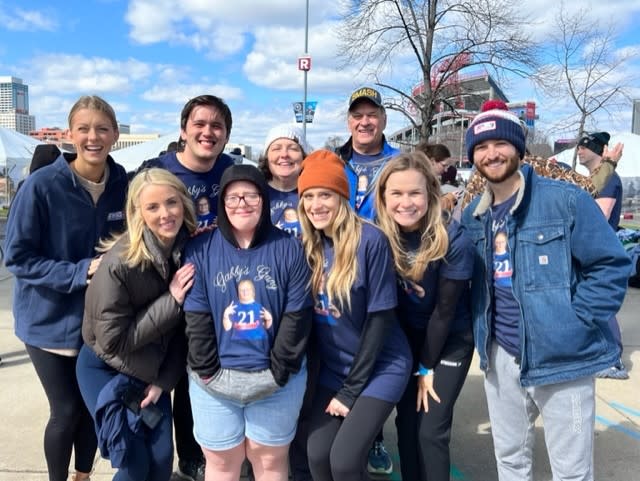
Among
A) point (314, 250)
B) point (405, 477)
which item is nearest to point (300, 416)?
point (405, 477)

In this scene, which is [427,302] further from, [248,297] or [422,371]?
[248,297]

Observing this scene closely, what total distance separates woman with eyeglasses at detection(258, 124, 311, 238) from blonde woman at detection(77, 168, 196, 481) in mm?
655

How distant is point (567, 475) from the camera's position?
2332 mm

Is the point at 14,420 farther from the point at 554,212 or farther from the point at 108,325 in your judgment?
the point at 554,212

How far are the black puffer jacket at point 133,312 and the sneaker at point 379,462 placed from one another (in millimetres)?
1549

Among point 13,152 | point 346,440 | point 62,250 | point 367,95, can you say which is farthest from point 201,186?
point 13,152

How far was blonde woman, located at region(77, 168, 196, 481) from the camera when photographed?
94.3 inches

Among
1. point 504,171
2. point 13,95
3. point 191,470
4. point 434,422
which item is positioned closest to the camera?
point 504,171

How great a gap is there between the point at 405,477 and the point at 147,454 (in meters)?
1.35

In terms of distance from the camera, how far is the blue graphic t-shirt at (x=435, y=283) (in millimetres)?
2482

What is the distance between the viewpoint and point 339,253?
2465mm

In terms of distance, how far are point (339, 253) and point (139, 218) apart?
1.00 metres

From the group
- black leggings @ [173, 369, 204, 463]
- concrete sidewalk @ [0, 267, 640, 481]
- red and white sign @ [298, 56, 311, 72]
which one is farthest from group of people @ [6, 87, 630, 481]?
red and white sign @ [298, 56, 311, 72]

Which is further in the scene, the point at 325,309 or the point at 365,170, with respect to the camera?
the point at 365,170
